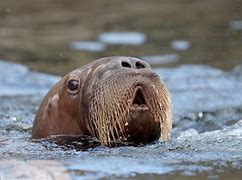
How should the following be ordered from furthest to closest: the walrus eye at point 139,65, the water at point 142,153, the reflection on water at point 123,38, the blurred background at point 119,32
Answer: the reflection on water at point 123,38 < the blurred background at point 119,32 < the walrus eye at point 139,65 < the water at point 142,153

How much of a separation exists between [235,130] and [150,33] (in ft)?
18.1

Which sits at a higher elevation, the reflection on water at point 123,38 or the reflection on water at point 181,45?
the reflection on water at point 123,38

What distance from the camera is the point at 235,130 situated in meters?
6.46

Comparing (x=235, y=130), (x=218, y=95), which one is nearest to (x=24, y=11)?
(x=218, y=95)

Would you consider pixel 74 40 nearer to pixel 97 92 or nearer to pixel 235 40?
pixel 235 40

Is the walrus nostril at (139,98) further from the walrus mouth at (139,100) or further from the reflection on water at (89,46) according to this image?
the reflection on water at (89,46)

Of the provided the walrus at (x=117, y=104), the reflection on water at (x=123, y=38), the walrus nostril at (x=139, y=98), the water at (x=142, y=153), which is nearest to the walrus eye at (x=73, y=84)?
the walrus at (x=117, y=104)

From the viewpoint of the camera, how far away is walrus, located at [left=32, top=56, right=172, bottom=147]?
511cm

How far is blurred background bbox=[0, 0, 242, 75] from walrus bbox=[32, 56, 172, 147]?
4119 millimetres

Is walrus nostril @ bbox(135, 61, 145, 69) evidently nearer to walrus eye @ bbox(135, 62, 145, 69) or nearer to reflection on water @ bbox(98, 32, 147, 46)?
walrus eye @ bbox(135, 62, 145, 69)

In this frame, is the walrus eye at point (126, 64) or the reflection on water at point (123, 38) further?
the reflection on water at point (123, 38)

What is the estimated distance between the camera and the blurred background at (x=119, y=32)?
Answer: 10.6m

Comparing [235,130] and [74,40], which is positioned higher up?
[74,40]

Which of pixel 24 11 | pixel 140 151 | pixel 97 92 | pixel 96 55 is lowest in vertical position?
pixel 140 151
